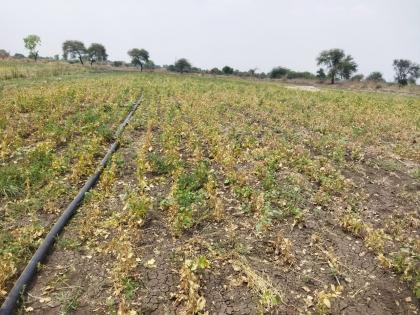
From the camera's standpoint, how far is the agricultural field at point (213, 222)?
15.2ft

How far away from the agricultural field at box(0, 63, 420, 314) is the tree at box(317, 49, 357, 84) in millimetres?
77910

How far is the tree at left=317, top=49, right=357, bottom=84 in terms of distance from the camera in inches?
3307

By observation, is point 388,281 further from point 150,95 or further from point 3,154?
point 150,95

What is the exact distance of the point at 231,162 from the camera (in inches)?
349

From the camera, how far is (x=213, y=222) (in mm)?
6332

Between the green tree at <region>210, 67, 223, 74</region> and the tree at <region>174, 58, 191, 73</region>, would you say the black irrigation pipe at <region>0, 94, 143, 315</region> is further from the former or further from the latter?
the tree at <region>174, 58, 191, 73</region>

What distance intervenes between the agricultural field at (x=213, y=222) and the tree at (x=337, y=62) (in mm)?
77910

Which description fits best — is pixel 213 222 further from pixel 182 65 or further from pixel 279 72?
pixel 182 65

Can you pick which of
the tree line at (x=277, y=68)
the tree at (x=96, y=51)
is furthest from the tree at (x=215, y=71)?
the tree at (x=96, y=51)

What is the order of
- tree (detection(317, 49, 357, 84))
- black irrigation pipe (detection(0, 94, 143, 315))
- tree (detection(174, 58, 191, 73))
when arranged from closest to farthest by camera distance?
black irrigation pipe (detection(0, 94, 143, 315)), tree (detection(317, 49, 357, 84)), tree (detection(174, 58, 191, 73))

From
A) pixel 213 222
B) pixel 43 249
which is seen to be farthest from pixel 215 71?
pixel 43 249

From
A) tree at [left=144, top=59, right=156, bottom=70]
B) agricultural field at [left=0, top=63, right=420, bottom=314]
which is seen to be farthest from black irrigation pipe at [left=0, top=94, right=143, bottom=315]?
tree at [left=144, top=59, right=156, bottom=70]

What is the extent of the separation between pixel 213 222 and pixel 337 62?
86385 millimetres

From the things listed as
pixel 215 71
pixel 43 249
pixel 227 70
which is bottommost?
pixel 43 249
